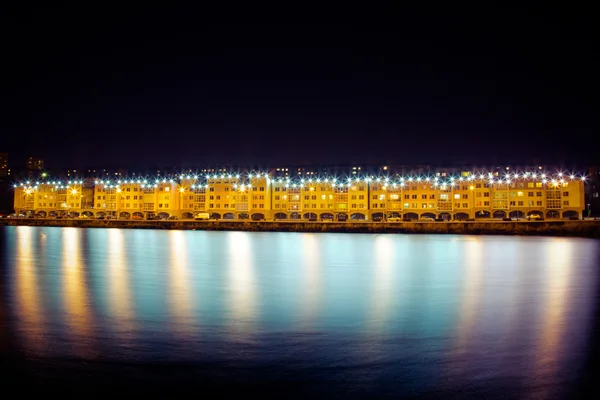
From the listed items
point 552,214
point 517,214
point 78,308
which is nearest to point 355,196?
point 517,214

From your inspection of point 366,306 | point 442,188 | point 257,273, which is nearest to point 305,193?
point 442,188

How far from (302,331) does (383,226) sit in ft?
133

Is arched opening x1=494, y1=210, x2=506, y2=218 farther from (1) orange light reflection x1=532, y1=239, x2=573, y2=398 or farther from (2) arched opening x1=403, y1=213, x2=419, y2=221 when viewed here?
(1) orange light reflection x1=532, y1=239, x2=573, y2=398

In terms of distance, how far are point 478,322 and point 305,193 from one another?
49774 mm

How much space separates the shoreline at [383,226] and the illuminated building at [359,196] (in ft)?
23.9

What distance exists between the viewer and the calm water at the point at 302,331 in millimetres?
5898

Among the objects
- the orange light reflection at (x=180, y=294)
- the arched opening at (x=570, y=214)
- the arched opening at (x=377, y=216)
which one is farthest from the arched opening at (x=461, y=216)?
the orange light reflection at (x=180, y=294)

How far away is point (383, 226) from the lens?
4850 centimetres

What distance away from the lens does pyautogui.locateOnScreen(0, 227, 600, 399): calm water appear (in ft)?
19.4

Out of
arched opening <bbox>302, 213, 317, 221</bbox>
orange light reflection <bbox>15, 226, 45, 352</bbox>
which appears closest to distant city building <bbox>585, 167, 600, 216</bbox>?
arched opening <bbox>302, 213, 317, 221</bbox>

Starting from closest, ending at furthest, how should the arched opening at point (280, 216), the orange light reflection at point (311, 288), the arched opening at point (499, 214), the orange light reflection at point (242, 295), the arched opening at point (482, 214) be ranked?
the orange light reflection at point (242, 295)
the orange light reflection at point (311, 288)
the arched opening at point (499, 214)
the arched opening at point (482, 214)
the arched opening at point (280, 216)

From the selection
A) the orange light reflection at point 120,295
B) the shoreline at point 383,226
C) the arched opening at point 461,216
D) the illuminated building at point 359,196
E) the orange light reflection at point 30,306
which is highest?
the illuminated building at point 359,196

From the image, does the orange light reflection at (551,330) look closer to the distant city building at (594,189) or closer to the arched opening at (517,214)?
the arched opening at (517,214)

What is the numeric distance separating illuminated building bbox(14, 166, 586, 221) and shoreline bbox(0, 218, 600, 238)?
729 cm
